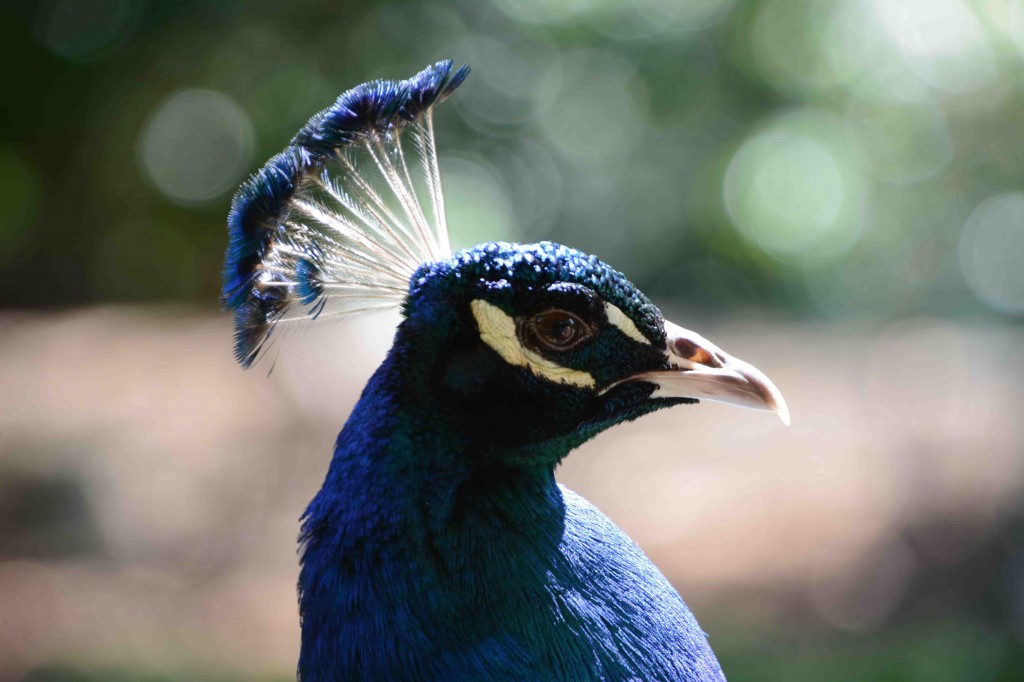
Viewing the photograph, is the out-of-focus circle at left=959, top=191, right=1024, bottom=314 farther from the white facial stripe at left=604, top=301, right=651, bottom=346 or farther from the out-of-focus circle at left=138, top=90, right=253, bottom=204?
the white facial stripe at left=604, top=301, right=651, bottom=346

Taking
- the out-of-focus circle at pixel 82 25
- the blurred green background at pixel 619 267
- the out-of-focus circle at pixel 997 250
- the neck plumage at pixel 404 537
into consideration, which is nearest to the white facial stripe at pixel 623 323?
the neck plumage at pixel 404 537

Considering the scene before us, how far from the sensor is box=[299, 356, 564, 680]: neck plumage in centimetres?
94

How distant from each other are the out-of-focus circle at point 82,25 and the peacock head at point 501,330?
3.15 meters

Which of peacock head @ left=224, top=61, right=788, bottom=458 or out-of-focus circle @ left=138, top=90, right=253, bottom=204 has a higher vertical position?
out-of-focus circle @ left=138, top=90, right=253, bottom=204

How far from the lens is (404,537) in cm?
95

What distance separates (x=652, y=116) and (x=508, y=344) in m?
3.06

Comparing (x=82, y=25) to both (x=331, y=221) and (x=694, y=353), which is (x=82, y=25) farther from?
(x=694, y=353)

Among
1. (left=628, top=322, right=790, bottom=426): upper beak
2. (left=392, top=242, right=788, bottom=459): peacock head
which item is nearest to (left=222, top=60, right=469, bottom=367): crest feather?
(left=392, top=242, right=788, bottom=459): peacock head

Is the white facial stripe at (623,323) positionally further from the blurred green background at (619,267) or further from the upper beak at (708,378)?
the blurred green background at (619,267)

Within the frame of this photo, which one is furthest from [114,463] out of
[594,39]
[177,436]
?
[594,39]

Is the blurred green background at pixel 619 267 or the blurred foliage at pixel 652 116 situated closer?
the blurred green background at pixel 619 267

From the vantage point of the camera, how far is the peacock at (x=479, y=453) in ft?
3.10

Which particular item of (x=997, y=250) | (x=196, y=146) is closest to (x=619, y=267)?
(x=997, y=250)

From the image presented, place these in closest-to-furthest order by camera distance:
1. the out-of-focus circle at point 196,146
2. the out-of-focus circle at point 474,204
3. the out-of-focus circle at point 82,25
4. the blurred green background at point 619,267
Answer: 1. the blurred green background at point 619,267
2. the out-of-focus circle at point 474,204
3. the out-of-focus circle at point 82,25
4. the out-of-focus circle at point 196,146
